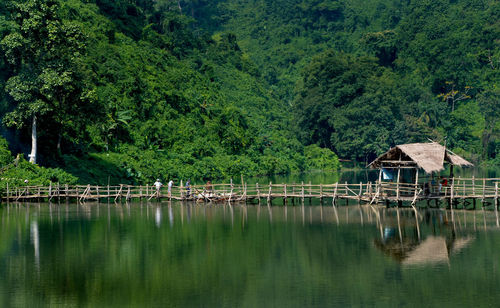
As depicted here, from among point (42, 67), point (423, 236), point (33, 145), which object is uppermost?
point (42, 67)

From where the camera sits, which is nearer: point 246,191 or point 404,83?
point 246,191

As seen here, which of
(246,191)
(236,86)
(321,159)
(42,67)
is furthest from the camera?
(236,86)

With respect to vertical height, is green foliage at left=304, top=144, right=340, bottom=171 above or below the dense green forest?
below

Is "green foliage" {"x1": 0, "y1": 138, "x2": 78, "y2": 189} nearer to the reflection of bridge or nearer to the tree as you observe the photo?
the reflection of bridge

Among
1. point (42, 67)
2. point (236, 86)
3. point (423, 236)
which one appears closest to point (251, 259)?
point (423, 236)

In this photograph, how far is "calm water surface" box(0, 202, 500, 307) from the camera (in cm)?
2147

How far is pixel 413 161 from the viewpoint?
41.6m

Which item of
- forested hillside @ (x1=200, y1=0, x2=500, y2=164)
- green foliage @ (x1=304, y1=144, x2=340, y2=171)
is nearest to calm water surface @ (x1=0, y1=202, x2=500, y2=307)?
forested hillside @ (x1=200, y1=0, x2=500, y2=164)

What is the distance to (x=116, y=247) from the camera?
96.8 ft

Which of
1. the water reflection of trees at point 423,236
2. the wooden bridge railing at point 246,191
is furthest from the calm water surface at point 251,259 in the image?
the wooden bridge railing at point 246,191

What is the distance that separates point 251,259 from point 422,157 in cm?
1827

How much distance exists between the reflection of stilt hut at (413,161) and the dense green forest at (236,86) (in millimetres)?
22113

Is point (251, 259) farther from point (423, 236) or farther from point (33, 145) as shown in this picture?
point (33, 145)

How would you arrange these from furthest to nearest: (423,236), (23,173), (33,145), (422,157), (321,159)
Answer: (321,159), (33,145), (23,173), (422,157), (423,236)
